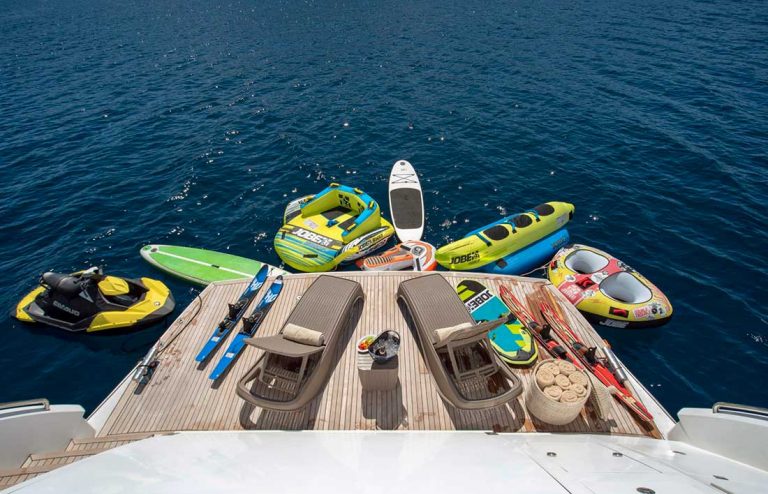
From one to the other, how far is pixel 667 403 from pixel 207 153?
30.9 m

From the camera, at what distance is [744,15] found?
50562mm

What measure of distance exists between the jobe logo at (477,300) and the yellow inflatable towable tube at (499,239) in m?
4.41

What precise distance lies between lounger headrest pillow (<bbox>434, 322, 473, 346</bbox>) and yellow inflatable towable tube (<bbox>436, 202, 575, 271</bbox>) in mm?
7383

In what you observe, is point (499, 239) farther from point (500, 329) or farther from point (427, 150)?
point (427, 150)

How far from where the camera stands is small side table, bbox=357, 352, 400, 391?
10429mm

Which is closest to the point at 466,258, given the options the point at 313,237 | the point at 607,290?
the point at 607,290

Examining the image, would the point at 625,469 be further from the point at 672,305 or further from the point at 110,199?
the point at 110,199

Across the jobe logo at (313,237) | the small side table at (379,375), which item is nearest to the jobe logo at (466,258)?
the jobe logo at (313,237)

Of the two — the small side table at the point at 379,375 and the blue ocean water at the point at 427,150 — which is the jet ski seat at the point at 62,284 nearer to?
the blue ocean water at the point at 427,150

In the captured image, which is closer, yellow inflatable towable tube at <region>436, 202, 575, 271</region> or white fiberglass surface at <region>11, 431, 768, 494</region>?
white fiberglass surface at <region>11, 431, 768, 494</region>

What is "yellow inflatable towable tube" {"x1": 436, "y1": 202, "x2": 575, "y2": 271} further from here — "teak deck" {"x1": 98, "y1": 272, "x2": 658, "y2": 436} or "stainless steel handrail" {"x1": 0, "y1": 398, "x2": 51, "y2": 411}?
"stainless steel handrail" {"x1": 0, "y1": 398, "x2": 51, "y2": 411}

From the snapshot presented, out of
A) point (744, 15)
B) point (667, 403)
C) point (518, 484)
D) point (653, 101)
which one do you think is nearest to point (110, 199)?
point (518, 484)

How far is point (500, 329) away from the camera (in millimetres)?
12805

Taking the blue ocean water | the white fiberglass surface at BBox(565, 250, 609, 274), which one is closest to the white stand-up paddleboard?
the blue ocean water
